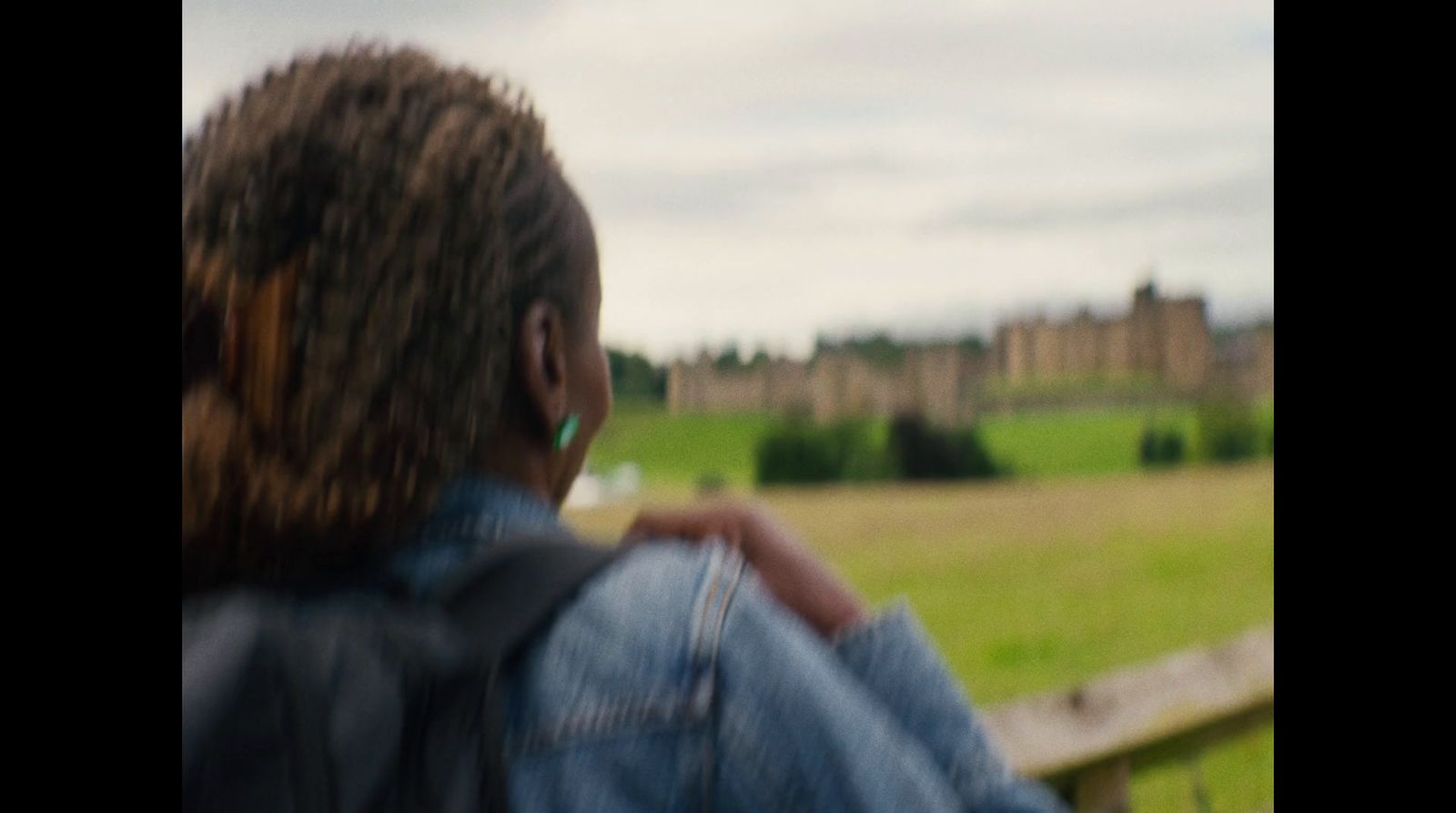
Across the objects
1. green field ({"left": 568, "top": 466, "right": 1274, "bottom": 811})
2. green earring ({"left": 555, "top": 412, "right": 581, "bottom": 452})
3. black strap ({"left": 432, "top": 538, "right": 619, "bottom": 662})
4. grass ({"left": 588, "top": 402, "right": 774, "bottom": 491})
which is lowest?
green field ({"left": 568, "top": 466, "right": 1274, "bottom": 811})

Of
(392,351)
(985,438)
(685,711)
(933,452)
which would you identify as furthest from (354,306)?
(985,438)

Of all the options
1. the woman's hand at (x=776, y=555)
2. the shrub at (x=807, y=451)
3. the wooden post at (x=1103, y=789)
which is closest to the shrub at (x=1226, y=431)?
the shrub at (x=807, y=451)

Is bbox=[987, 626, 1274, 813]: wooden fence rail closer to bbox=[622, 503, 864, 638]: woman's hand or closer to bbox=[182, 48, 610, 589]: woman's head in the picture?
bbox=[622, 503, 864, 638]: woman's hand

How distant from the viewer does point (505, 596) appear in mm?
648

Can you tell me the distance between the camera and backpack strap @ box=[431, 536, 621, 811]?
0.62 metres

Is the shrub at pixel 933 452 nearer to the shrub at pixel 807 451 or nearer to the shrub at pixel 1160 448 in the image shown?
the shrub at pixel 807 451

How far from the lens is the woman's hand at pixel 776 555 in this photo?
0.83 m

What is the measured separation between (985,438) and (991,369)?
13.3 inches

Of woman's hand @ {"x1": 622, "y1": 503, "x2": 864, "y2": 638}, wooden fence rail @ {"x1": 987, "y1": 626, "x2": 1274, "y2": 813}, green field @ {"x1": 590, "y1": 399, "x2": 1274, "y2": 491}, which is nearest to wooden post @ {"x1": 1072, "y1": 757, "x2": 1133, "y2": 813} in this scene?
wooden fence rail @ {"x1": 987, "y1": 626, "x2": 1274, "y2": 813}

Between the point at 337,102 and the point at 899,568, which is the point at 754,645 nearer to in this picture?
the point at 337,102

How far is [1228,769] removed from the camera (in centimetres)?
269

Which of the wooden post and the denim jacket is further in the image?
the wooden post

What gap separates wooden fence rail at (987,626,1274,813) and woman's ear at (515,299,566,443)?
25.5 inches
